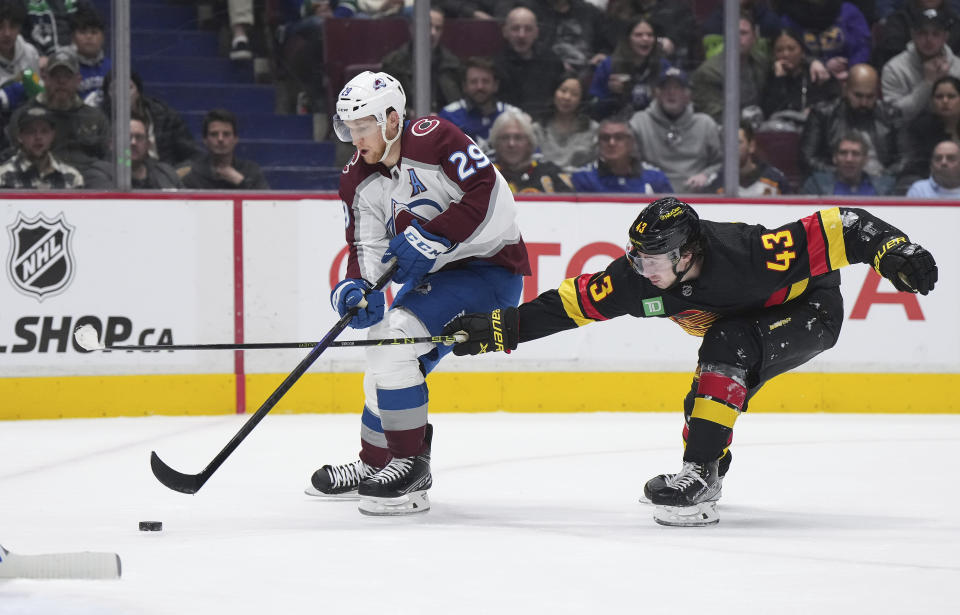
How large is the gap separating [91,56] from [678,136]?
2.63 m

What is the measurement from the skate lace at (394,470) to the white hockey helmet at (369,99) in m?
0.91

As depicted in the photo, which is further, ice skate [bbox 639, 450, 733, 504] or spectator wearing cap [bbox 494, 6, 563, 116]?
spectator wearing cap [bbox 494, 6, 563, 116]

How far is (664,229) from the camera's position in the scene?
3332 millimetres

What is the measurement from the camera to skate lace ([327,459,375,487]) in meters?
3.93

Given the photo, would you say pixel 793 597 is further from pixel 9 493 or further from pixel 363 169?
pixel 9 493

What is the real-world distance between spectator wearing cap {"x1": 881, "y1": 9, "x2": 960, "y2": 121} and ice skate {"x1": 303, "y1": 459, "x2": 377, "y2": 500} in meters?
3.50

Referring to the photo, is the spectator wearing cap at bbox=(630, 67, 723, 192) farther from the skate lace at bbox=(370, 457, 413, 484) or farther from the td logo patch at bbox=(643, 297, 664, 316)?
the skate lace at bbox=(370, 457, 413, 484)

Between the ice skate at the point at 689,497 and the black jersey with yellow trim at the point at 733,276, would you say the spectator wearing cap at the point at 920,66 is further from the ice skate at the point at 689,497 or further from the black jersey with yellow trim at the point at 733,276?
the ice skate at the point at 689,497

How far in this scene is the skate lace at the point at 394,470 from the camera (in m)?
3.68

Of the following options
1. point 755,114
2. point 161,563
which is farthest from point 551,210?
point 161,563

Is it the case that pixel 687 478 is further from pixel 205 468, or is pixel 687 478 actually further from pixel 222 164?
pixel 222 164

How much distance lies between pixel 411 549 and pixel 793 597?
0.94 meters

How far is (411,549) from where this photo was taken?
125 inches

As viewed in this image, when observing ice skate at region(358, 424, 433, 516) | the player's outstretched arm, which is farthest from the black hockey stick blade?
the player's outstretched arm
